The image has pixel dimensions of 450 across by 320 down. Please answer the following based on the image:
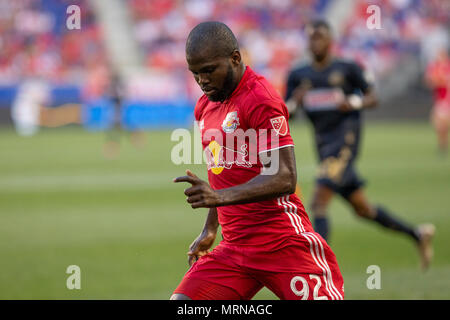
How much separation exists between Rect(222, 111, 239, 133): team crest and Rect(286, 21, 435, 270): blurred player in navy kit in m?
4.18

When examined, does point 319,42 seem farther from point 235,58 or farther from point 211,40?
point 211,40

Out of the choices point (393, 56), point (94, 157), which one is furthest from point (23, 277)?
point (393, 56)

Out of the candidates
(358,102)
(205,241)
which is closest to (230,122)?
(205,241)

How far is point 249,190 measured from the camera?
3668 mm

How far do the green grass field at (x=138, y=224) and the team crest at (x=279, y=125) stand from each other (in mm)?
3293

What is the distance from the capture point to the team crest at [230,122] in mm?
3932

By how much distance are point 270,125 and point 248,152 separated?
0.94 ft

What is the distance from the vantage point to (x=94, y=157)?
1992 centimetres

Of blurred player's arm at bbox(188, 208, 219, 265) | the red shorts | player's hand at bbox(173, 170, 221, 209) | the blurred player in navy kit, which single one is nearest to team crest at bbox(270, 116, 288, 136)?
player's hand at bbox(173, 170, 221, 209)

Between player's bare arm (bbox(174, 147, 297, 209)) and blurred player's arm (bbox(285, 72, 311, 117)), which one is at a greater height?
blurred player's arm (bbox(285, 72, 311, 117))

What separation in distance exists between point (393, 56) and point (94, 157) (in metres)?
18.1

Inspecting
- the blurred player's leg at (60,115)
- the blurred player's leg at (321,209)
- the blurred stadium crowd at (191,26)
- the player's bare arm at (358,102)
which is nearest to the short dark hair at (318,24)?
the player's bare arm at (358,102)

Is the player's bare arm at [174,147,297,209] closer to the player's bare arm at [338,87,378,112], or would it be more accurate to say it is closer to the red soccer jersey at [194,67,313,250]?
the red soccer jersey at [194,67,313,250]

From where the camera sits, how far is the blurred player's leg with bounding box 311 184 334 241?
7.86 meters
